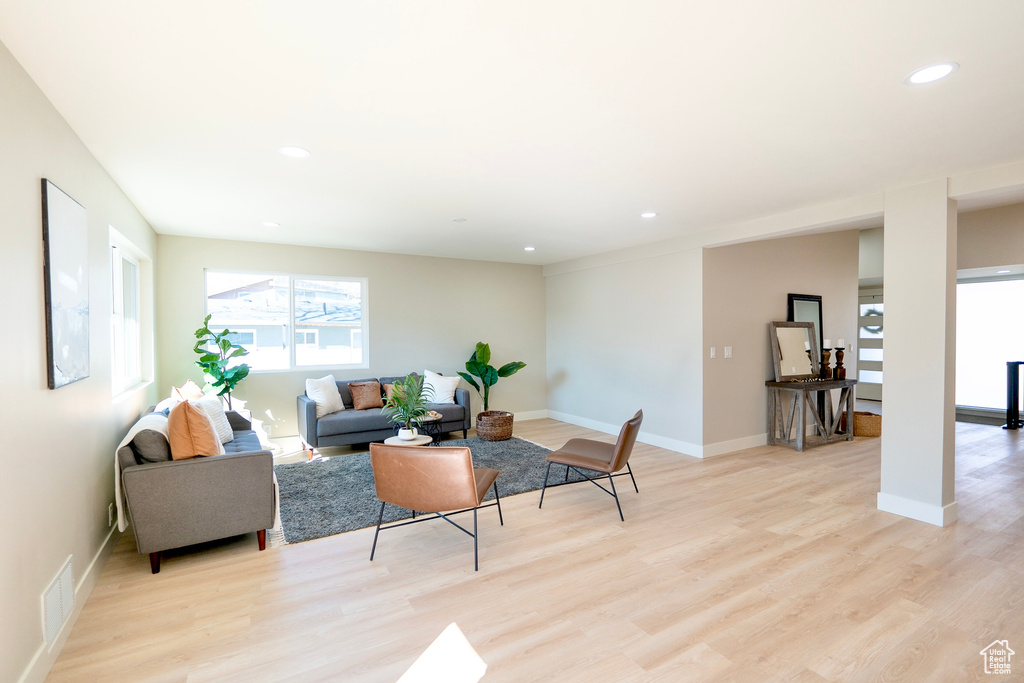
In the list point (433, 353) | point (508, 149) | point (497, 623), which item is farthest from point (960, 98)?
point (433, 353)

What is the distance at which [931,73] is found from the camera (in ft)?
6.28

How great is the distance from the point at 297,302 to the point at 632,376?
4.28 meters

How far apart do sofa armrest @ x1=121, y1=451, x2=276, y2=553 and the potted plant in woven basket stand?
3.08 metres

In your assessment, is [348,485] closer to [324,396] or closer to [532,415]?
[324,396]

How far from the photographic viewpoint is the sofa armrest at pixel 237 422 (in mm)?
4484

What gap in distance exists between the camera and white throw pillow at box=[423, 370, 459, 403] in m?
6.10

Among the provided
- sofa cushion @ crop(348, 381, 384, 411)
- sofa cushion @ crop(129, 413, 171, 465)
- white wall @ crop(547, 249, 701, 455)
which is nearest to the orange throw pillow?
sofa cushion @ crop(129, 413, 171, 465)

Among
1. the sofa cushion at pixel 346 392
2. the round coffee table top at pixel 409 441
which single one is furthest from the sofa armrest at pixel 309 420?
the round coffee table top at pixel 409 441

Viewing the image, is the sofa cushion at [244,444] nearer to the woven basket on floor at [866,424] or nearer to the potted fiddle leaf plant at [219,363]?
the potted fiddle leaf plant at [219,363]

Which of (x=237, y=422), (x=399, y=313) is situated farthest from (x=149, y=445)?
(x=399, y=313)

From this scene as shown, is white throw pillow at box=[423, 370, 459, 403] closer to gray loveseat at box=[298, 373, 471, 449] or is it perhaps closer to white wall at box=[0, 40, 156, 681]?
gray loveseat at box=[298, 373, 471, 449]

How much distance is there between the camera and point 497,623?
7.41 feet

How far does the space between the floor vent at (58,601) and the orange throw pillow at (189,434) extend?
0.73 meters

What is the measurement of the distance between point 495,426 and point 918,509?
13.0 ft
